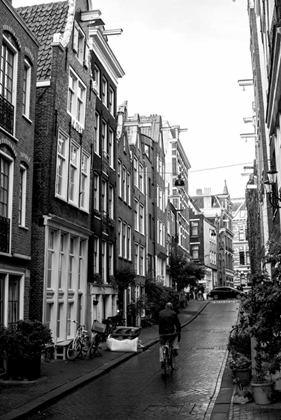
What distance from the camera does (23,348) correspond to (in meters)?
12.9

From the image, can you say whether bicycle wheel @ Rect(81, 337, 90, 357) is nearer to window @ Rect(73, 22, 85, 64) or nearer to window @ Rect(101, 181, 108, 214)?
window @ Rect(101, 181, 108, 214)

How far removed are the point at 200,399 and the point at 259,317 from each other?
112 inches

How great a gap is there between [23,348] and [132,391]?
2.81 m

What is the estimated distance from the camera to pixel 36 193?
1881 centimetres

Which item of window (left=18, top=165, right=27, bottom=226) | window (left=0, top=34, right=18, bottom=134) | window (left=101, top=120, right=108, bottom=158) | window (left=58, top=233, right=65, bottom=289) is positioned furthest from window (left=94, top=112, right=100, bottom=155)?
window (left=0, top=34, right=18, bottom=134)

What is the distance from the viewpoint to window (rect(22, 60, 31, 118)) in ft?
56.1

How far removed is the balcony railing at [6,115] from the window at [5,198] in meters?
0.90

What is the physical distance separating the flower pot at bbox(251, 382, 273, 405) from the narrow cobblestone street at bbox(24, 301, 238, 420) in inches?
35.4

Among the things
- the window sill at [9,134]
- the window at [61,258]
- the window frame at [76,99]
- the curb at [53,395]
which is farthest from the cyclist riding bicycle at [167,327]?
the window frame at [76,99]

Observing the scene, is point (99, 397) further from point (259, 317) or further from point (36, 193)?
point (36, 193)

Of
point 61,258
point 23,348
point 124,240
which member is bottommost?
point 23,348

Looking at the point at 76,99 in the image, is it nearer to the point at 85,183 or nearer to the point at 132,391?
the point at 85,183

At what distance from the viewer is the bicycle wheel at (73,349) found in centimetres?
1769

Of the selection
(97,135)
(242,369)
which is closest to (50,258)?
(97,135)
